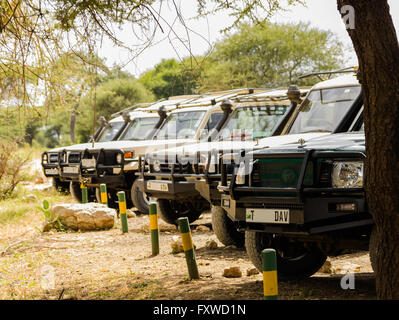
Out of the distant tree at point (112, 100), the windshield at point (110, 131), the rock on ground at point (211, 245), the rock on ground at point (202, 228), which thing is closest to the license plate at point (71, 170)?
the windshield at point (110, 131)

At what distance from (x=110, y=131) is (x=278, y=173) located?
9625mm

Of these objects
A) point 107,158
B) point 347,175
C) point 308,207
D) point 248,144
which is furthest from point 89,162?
point 347,175

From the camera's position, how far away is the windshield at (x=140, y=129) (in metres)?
13.2

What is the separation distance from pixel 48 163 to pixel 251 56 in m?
22.1

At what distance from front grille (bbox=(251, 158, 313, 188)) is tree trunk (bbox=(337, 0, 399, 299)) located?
103 cm

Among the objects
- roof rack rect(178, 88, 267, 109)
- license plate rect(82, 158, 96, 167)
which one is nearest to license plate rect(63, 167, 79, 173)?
license plate rect(82, 158, 96, 167)

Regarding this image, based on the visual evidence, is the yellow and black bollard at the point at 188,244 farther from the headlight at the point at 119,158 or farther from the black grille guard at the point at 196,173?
the headlight at the point at 119,158

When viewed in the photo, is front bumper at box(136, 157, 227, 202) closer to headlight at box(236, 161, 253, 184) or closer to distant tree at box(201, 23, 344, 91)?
headlight at box(236, 161, 253, 184)

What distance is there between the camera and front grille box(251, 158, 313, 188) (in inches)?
208

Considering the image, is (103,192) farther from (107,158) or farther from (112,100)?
(112,100)

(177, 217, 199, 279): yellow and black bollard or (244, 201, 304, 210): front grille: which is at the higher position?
(244, 201, 304, 210): front grille

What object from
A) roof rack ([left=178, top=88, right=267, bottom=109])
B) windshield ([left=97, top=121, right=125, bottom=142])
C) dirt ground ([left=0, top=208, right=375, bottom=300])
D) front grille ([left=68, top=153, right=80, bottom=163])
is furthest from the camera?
windshield ([left=97, top=121, right=125, bottom=142])

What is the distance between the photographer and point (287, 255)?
5934 millimetres

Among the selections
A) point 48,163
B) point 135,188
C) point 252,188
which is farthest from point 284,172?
point 48,163
